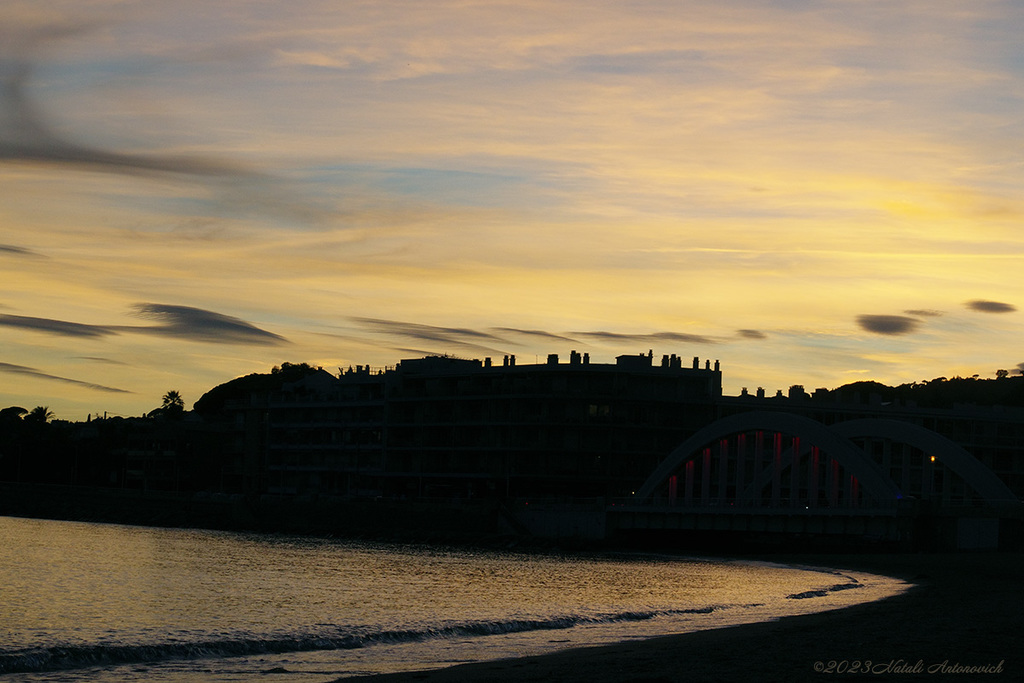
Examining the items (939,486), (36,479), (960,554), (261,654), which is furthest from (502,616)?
(36,479)

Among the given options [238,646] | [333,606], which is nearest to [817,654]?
[238,646]

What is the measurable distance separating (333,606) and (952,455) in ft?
187

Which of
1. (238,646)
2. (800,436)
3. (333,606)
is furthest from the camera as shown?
(800,436)

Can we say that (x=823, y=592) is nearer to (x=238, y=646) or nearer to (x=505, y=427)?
(x=238, y=646)

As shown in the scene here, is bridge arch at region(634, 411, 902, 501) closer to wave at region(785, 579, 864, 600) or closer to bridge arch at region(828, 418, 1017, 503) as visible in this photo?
bridge arch at region(828, 418, 1017, 503)

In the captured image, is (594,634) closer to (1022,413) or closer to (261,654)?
(261,654)

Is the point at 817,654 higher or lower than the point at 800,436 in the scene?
lower

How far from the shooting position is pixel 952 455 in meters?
89.1

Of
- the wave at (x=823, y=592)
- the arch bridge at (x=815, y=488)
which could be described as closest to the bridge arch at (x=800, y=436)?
the arch bridge at (x=815, y=488)

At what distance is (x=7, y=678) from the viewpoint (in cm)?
2698

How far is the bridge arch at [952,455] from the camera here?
87.0 m

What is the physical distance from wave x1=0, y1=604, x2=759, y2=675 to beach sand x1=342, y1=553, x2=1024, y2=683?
21.4 ft

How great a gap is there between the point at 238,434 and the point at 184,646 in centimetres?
13789

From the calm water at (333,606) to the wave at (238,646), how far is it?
0.19 feet
